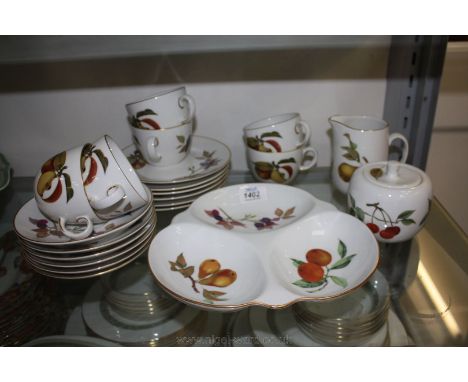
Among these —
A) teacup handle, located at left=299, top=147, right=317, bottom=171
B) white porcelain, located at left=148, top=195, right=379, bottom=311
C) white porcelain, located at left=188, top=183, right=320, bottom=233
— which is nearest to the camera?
white porcelain, located at left=148, top=195, right=379, bottom=311

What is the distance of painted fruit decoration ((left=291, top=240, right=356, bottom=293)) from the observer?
1.71 ft

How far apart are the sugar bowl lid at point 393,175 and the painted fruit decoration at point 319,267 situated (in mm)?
96

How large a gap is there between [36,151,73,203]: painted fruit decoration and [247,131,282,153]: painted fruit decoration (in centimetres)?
28

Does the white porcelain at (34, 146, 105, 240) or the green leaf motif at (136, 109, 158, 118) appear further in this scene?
the green leaf motif at (136, 109, 158, 118)

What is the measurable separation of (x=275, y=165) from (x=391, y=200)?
20 centimetres

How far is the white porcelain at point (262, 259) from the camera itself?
19.3 inches

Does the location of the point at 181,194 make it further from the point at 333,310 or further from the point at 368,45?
the point at 368,45

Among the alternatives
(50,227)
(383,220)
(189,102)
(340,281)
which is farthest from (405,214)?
(50,227)

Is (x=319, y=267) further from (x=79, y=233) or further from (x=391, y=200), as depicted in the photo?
(x=79, y=233)

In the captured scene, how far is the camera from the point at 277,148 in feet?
2.24

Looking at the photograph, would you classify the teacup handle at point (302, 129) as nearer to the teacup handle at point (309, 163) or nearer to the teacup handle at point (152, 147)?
the teacup handle at point (309, 163)

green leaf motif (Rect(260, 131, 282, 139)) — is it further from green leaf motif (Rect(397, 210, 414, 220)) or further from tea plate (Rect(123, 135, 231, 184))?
green leaf motif (Rect(397, 210, 414, 220))

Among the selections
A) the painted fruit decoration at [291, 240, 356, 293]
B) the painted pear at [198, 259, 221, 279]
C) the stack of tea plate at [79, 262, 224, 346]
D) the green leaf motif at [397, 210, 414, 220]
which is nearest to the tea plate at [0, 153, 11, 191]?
the stack of tea plate at [79, 262, 224, 346]
